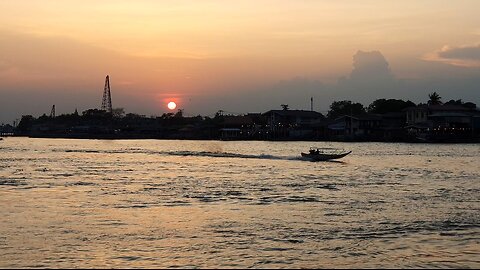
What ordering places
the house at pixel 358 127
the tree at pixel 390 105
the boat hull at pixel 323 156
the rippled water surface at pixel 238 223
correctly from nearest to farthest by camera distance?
the rippled water surface at pixel 238 223 < the boat hull at pixel 323 156 < the house at pixel 358 127 < the tree at pixel 390 105

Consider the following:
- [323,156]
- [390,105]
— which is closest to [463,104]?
[390,105]

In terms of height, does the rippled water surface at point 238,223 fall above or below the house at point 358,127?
below

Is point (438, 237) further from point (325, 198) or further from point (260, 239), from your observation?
point (325, 198)

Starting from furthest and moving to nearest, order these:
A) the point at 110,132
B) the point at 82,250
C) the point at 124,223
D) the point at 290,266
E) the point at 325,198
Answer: the point at 110,132
the point at 325,198
the point at 124,223
the point at 82,250
the point at 290,266

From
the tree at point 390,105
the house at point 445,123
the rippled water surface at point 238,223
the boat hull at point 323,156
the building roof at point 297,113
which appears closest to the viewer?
the rippled water surface at point 238,223

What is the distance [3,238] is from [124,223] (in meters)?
3.41

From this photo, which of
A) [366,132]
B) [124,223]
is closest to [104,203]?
[124,223]

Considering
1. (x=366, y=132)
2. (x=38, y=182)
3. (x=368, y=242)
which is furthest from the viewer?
(x=366, y=132)

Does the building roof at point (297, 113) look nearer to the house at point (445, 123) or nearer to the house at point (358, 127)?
the house at point (358, 127)

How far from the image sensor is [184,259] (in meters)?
12.9

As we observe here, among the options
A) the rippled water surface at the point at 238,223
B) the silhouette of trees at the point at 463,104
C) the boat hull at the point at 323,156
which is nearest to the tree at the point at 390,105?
the silhouette of trees at the point at 463,104

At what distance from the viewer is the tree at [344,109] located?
119m

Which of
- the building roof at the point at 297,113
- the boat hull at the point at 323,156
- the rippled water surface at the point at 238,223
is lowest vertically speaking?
the rippled water surface at the point at 238,223

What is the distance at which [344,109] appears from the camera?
123m
